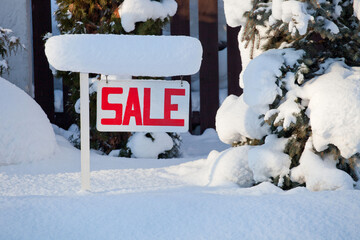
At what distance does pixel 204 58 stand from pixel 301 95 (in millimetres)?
2759

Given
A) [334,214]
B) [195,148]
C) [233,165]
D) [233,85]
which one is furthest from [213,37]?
[334,214]

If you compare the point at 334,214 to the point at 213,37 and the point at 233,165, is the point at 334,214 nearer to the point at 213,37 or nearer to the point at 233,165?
the point at 233,165

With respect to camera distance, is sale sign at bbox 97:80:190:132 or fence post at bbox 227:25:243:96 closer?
sale sign at bbox 97:80:190:132

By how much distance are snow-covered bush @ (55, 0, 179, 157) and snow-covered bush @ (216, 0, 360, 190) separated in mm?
1185

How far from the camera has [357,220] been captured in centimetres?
208

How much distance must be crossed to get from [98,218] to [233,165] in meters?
1.35

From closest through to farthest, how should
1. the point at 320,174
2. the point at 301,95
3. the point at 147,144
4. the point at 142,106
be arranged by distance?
the point at 142,106 → the point at 320,174 → the point at 301,95 → the point at 147,144

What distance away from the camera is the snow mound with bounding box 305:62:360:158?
8.90 ft

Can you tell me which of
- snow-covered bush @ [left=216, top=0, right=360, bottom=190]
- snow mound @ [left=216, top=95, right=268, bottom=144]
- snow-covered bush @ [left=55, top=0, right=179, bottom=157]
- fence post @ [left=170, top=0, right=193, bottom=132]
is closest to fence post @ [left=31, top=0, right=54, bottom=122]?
snow-covered bush @ [left=55, top=0, right=179, bottom=157]

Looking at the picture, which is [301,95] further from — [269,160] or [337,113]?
[269,160]

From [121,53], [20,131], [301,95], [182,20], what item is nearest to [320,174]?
[301,95]

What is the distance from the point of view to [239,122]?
331 cm

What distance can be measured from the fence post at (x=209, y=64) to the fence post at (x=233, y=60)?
0.15m

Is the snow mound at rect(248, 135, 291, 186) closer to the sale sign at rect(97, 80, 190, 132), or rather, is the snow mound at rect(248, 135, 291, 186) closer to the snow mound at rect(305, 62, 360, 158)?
the snow mound at rect(305, 62, 360, 158)
